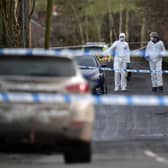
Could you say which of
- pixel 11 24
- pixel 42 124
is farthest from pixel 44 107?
pixel 11 24

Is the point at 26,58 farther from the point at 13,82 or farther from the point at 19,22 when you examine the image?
the point at 19,22

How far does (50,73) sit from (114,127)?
11015mm

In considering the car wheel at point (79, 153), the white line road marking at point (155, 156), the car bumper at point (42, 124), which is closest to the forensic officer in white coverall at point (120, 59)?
the white line road marking at point (155, 156)

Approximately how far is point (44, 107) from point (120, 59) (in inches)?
683

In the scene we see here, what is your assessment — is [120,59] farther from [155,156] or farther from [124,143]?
[155,156]

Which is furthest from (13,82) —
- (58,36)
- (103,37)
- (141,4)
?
(58,36)

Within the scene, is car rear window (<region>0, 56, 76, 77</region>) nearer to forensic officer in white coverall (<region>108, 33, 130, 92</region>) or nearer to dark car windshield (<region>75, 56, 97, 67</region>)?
forensic officer in white coverall (<region>108, 33, 130, 92</region>)

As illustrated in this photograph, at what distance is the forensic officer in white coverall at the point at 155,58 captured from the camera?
2397 cm

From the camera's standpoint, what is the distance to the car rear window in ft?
25.6

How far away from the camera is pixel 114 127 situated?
61.3 ft

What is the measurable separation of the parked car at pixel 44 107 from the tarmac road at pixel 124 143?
6.20 m

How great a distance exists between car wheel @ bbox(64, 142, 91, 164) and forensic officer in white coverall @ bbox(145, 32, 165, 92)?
1492 centimetres

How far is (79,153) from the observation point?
26.7 ft

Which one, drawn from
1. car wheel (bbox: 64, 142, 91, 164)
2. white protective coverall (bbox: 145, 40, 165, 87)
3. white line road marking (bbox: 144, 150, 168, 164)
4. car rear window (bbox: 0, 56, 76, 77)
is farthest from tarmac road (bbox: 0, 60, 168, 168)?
car rear window (bbox: 0, 56, 76, 77)
